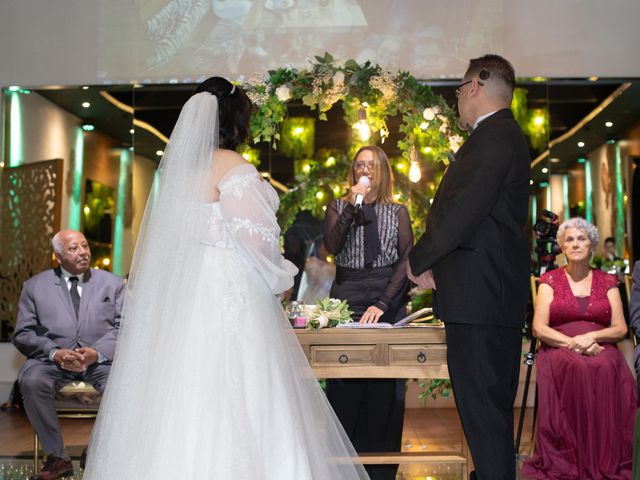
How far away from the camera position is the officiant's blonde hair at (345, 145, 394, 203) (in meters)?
4.78

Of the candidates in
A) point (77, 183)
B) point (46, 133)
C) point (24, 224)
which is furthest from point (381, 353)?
point (46, 133)

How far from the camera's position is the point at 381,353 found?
13.9ft

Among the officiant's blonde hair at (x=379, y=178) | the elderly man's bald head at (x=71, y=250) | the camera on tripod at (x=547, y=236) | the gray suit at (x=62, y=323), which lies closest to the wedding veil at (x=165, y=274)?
the officiant's blonde hair at (x=379, y=178)

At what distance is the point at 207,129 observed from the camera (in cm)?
332

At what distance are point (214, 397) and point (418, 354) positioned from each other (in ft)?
4.53

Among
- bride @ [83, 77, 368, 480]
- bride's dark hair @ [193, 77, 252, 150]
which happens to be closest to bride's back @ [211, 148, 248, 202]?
bride @ [83, 77, 368, 480]

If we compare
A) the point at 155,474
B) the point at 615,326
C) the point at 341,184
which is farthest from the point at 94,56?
the point at 155,474

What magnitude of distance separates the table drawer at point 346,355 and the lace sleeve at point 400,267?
43 cm

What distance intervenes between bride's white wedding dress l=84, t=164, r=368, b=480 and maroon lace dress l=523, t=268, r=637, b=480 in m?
2.08

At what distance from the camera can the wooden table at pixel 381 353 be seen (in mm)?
4207

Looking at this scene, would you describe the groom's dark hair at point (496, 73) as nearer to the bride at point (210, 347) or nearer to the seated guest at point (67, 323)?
the bride at point (210, 347)

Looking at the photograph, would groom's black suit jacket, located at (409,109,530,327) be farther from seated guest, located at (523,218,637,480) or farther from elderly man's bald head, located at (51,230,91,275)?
elderly man's bald head, located at (51,230,91,275)

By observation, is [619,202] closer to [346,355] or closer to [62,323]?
[346,355]

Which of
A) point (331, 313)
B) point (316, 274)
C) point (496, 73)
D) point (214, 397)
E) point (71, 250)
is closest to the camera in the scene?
point (214, 397)
